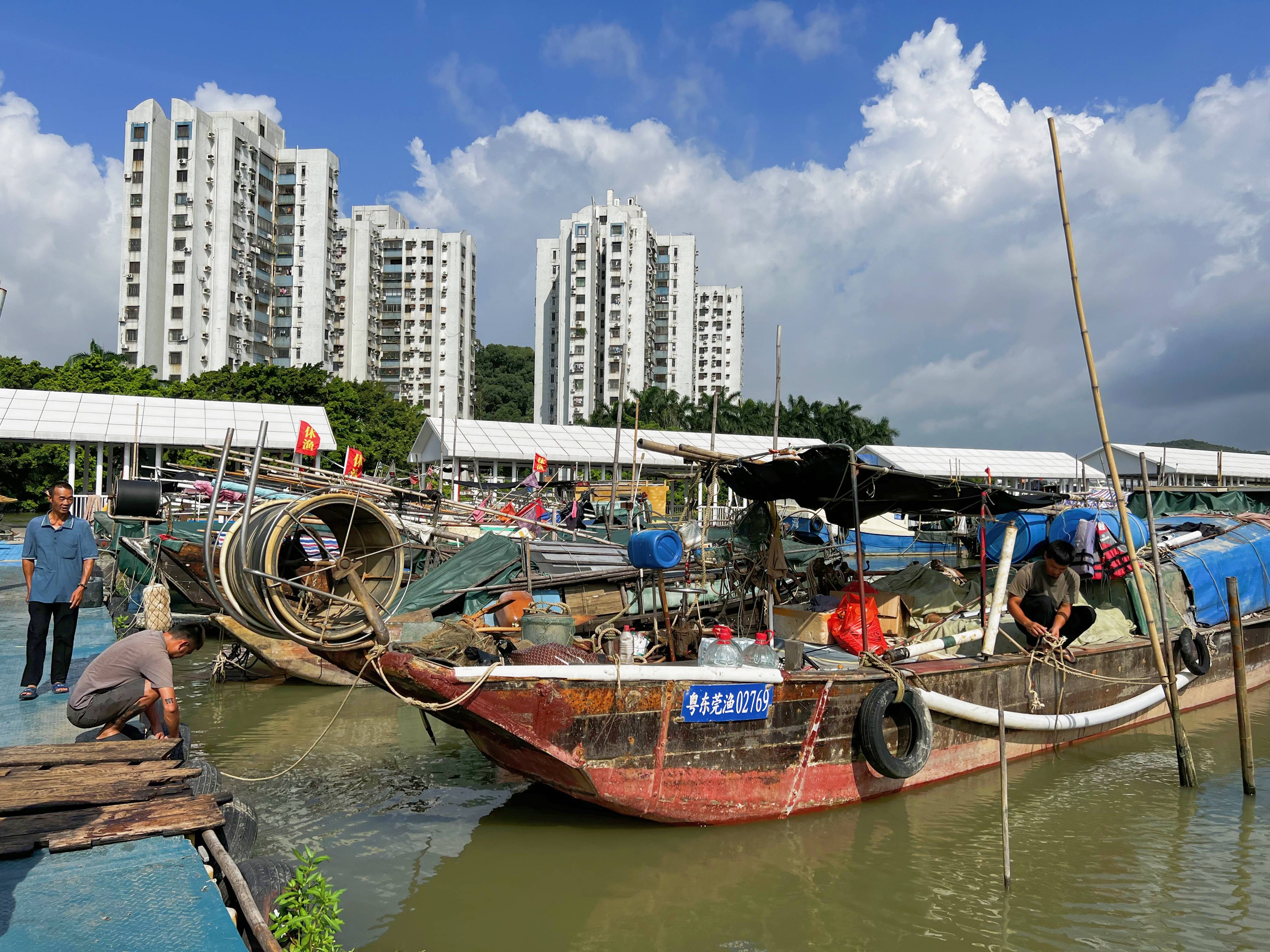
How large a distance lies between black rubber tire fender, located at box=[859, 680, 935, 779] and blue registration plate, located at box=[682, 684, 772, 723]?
0.93 metres

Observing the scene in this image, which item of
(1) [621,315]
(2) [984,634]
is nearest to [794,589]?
(2) [984,634]

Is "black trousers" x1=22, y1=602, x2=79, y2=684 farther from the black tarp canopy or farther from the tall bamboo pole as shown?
the tall bamboo pole

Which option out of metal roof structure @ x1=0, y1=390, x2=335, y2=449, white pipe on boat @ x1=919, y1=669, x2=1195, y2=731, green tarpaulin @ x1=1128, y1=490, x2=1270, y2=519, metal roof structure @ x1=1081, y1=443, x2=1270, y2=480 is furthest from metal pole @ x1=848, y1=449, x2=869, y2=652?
metal roof structure @ x1=1081, y1=443, x2=1270, y2=480

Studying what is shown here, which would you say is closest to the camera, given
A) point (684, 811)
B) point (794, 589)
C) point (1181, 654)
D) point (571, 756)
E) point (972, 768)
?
point (571, 756)

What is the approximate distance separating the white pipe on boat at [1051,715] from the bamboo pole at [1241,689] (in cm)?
121

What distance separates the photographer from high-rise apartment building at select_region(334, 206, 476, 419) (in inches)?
3007

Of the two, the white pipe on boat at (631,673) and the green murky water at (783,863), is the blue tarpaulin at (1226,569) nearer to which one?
the green murky water at (783,863)

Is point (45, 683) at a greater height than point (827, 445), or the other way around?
point (827, 445)

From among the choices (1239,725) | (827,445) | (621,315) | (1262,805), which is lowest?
(1262,805)

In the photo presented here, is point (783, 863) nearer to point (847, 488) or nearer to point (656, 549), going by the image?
point (656, 549)

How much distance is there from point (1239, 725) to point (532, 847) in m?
6.00

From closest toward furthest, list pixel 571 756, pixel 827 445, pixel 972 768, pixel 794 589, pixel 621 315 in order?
1. pixel 571 756
2. pixel 827 445
3. pixel 972 768
4. pixel 794 589
5. pixel 621 315

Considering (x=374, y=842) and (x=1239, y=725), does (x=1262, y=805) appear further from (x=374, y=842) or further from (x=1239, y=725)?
(x=374, y=842)

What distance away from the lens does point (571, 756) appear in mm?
5609
